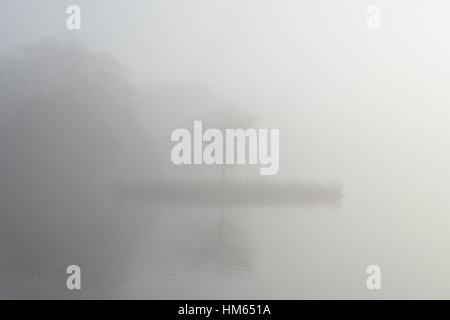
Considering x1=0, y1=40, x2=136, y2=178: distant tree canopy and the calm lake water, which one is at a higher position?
x1=0, y1=40, x2=136, y2=178: distant tree canopy

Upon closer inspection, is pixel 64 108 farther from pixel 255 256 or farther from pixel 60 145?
pixel 255 256

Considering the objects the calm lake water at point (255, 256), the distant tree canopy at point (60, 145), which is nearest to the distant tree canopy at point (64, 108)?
the distant tree canopy at point (60, 145)

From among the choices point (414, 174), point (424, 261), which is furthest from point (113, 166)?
point (424, 261)

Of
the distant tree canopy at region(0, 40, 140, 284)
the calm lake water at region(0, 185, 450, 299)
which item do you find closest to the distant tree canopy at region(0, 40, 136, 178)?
the distant tree canopy at region(0, 40, 140, 284)

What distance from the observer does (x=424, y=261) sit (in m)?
3.49

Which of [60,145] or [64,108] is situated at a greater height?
[64,108]

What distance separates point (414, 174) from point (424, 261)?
0.75 meters

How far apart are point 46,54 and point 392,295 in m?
3.57

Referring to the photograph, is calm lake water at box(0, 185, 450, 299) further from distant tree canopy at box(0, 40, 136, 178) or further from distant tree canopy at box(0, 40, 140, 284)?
distant tree canopy at box(0, 40, 136, 178)

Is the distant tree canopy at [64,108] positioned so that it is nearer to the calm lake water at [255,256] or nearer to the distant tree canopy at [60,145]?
the distant tree canopy at [60,145]

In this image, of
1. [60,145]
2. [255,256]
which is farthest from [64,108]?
[255,256]

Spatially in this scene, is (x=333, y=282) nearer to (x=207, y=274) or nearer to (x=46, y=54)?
(x=207, y=274)
